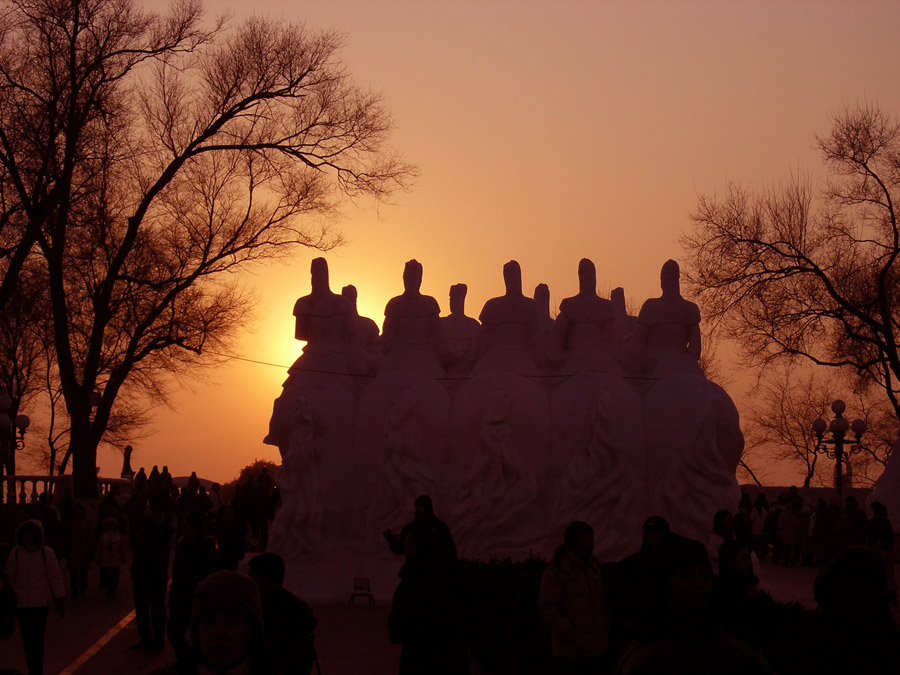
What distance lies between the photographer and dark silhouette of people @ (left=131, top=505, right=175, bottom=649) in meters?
14.3

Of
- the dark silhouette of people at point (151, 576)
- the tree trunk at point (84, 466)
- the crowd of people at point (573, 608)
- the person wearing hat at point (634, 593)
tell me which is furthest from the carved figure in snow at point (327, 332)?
the person wearing hat at point (634, 593)

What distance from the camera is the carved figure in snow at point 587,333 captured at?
21.6 m

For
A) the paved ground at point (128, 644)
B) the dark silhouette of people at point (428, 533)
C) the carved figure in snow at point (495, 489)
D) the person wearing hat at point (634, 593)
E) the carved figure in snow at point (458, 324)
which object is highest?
the carved figure in snow at point (458, 324)

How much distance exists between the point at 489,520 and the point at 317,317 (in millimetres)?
4428

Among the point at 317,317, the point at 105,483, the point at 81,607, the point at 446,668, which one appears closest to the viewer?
the point at 446,668

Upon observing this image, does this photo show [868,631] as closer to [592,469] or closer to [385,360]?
[592,469]

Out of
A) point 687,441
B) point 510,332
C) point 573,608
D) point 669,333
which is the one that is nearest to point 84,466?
point 510,332

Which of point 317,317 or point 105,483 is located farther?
point 105,483

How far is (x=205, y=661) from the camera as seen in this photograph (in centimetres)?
514

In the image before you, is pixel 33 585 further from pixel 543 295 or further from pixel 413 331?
pixel 543 295

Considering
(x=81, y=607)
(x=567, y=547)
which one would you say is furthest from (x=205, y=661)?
(x=81, y=607)

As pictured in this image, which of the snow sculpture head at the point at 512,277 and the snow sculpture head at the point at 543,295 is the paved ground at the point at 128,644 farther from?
the snow sculpture head at the point at 543,295

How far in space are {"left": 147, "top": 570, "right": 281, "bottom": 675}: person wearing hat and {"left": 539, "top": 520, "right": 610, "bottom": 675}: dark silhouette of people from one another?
392 cm

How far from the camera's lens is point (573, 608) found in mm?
8844
